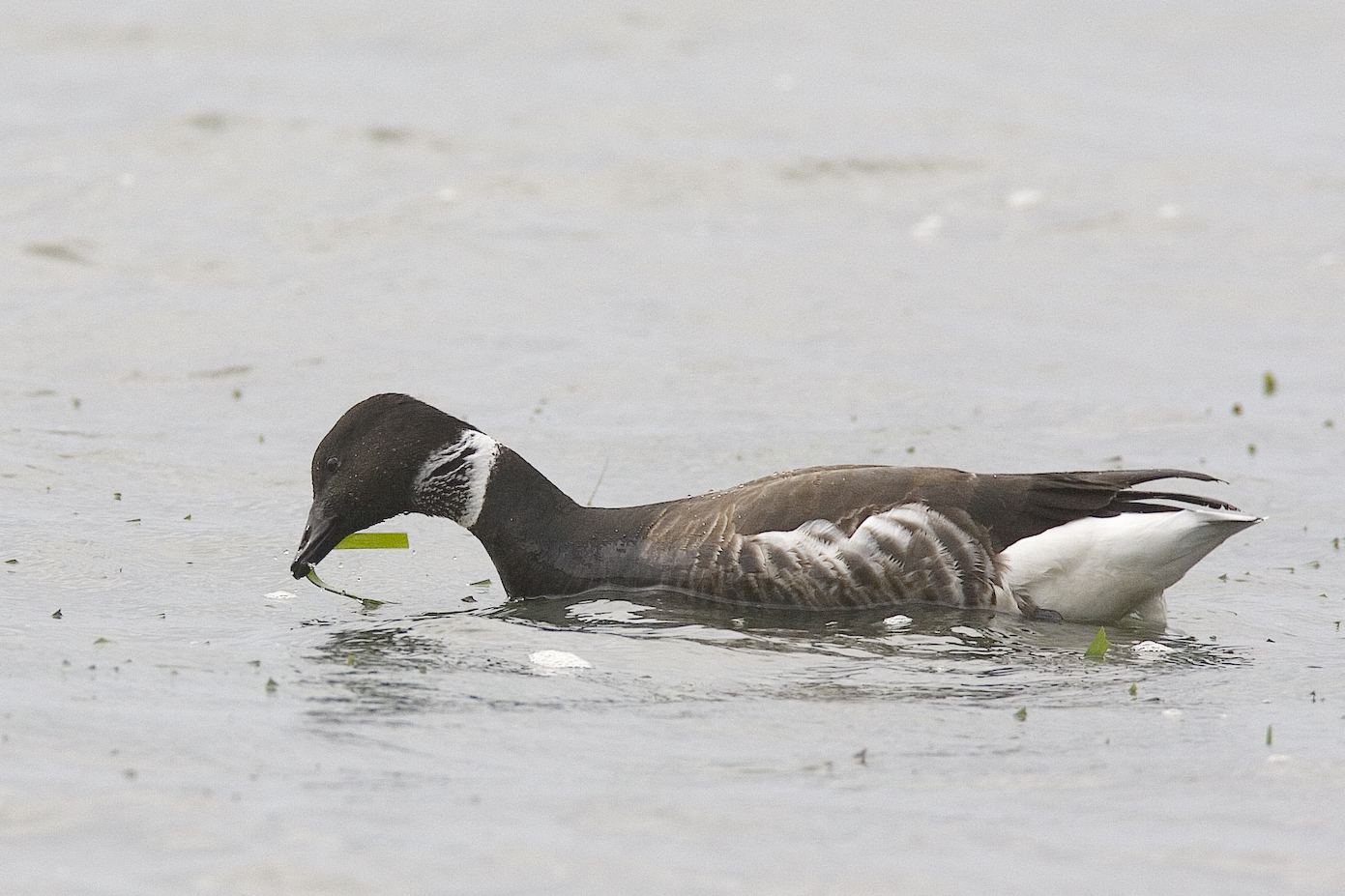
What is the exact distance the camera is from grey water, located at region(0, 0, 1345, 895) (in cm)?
538

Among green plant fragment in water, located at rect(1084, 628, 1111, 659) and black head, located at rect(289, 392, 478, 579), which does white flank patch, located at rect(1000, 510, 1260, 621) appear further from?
black head, located at rect(289, 392, 478, 579)

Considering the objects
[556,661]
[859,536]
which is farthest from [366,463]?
[859,536]

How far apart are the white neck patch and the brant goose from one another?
5 cm

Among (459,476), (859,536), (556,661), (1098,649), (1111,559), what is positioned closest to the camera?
(556,661)

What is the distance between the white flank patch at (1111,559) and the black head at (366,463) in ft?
9.50

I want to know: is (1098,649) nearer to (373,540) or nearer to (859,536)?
(859,536)

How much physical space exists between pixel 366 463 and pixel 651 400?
405cm

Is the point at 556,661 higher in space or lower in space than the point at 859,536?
lower

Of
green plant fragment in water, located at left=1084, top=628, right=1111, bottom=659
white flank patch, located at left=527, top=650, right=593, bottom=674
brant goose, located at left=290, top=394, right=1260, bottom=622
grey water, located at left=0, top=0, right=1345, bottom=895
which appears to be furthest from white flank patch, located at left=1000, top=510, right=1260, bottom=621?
white flank patch, located at left=527, top=650, right=593, bottom=674

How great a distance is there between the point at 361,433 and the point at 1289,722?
176 inches

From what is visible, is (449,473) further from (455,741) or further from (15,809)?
(15,809)

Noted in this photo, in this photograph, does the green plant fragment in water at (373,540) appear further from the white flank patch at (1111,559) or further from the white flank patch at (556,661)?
the white flank patch at (1111,559)

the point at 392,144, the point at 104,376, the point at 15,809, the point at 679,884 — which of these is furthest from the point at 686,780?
the point at 392,144

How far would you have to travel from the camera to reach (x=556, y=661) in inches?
285
